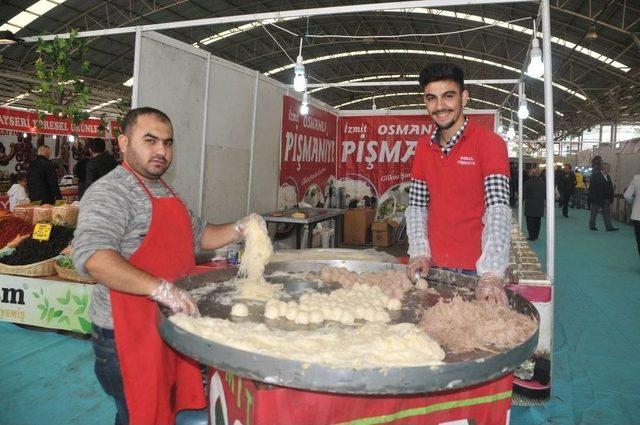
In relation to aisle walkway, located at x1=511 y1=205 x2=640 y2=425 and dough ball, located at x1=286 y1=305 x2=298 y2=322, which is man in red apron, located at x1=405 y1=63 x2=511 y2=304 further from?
aisle walkway, located at x1=511 y1=205 x2=640 y2=425

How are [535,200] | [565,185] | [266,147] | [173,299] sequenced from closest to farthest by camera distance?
1. [173,299]
2. [266,147]
3. [535,200]
4. [565,185]

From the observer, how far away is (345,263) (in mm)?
3109

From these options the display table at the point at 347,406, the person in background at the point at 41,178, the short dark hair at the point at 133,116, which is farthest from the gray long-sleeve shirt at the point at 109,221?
the person in background at the point at 41,178

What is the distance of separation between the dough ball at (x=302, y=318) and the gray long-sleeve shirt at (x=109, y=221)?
2.63 feet

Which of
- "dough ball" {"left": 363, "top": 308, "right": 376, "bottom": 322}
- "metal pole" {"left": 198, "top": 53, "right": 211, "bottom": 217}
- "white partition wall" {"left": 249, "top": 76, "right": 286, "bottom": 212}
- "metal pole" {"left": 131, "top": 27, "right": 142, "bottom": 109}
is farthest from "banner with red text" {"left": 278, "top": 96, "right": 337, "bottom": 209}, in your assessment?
"dough ball" {"left": 363, "top": 308, "right": 376, "bottom": 322}

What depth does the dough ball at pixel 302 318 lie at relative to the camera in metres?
2.12

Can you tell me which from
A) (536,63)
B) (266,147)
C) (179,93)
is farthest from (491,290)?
(266,147)

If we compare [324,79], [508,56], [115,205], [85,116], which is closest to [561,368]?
[115,205]

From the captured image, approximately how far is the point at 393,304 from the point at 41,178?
24.8 ft

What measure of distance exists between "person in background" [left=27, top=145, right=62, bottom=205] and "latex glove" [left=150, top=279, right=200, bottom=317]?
720 centimetres

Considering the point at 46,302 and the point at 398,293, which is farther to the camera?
the point at 46,302

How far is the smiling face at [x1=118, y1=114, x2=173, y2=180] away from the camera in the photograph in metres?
2.19

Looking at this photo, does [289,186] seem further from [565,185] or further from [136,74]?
[565,185]

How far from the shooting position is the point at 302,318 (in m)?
2.13
